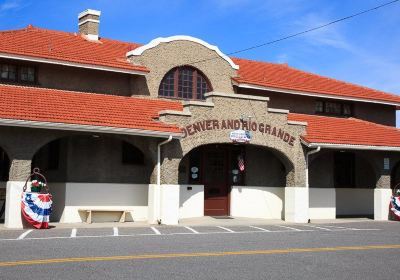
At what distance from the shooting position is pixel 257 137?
74.1 ft

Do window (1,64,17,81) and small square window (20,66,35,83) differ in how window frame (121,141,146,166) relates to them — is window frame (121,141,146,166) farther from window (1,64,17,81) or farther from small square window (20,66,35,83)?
window (1,64,17,81)

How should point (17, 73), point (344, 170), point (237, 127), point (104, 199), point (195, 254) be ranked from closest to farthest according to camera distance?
point (195, 254)
point (104, 199)
point (17, 73)
point (237, 127)
point (344, 170)

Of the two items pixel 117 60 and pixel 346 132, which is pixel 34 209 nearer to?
pixel 117 60

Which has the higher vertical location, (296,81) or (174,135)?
(296,81)

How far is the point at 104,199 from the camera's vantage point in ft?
68.7

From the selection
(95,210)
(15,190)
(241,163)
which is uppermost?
(241,163)

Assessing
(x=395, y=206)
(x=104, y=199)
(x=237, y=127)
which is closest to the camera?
(x=104, y=199)

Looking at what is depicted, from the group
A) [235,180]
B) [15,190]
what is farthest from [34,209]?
[235,180]

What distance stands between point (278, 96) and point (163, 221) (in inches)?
358

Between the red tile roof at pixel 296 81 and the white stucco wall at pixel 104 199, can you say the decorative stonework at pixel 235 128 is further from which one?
the red tile roof at pixel 296 81

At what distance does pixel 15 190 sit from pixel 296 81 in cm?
1497

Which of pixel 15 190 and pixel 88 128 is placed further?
pixel 88 128

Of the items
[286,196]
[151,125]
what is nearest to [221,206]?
[286,196]

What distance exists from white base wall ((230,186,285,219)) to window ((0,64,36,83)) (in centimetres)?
905
